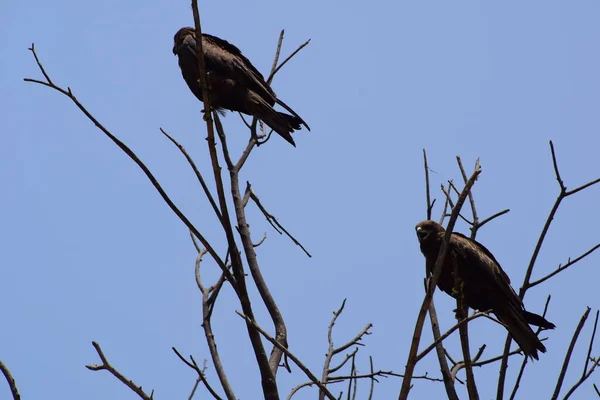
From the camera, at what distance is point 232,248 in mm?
2979

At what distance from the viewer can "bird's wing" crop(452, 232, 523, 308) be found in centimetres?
553

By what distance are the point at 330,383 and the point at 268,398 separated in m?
0.90

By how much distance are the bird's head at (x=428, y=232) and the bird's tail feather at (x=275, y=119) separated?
142 cm

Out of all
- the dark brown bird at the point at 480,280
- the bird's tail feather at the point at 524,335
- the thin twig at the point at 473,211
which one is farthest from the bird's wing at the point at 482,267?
the thin twig at the point at 473,211

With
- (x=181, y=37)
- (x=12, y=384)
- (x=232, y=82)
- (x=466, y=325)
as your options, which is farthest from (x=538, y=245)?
(x=181, y=37)

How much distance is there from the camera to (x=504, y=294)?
5.50 meters

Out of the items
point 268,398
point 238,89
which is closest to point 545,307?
point 268,398

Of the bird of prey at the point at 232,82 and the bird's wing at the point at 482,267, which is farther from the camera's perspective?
the bird's wing at the point at 482,267

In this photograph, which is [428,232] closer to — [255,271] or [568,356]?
[255,271]

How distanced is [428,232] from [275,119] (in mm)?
1631

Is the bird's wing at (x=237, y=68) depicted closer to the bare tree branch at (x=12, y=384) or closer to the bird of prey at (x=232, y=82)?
the bird of prey at (x=232, y=82)

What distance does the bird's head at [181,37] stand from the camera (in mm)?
6133

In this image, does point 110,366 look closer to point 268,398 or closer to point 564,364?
point 268,398

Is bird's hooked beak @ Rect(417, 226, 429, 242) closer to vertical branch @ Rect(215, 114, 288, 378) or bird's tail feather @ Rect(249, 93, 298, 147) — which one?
bird's tail feather @ Rect(249, 93, 298, 147)
